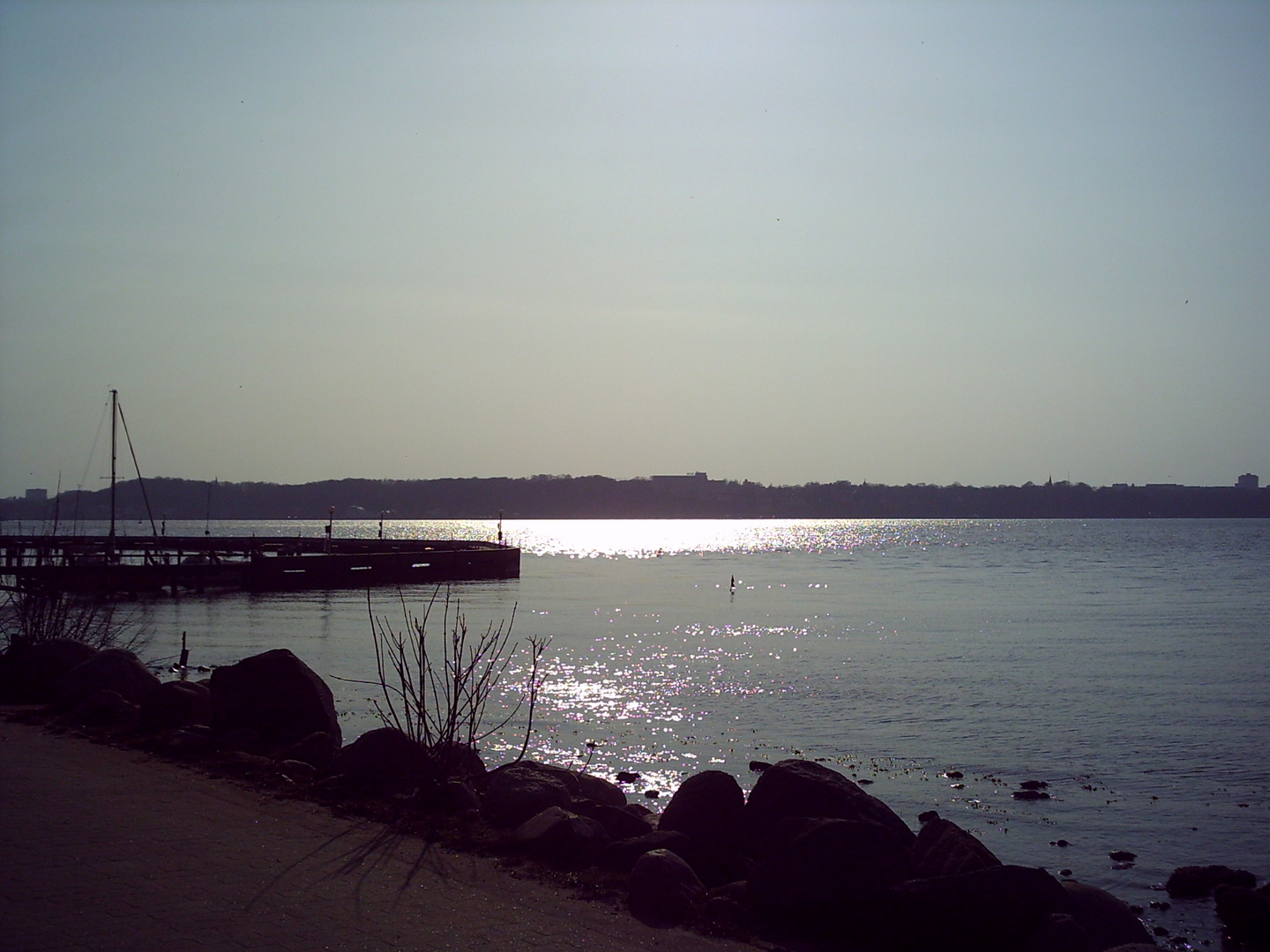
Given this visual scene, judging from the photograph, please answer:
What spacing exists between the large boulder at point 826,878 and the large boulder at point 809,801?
1151 mm

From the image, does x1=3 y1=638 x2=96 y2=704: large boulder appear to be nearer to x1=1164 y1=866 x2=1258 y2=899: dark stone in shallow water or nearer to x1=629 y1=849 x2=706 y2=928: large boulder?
x1=629 y1=849 x2=706 y2=928: large boulder

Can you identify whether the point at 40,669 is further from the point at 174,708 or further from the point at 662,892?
the point at 662,892

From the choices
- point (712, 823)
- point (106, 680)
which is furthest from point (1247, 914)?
point (106, 680)

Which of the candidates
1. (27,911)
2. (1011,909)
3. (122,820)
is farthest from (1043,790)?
(27,911)

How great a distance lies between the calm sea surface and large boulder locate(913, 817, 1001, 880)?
292cm

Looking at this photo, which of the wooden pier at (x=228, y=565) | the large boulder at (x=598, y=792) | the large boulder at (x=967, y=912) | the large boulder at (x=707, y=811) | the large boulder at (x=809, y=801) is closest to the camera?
the large boulder at (x=967, y=912)

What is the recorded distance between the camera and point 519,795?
422 inches

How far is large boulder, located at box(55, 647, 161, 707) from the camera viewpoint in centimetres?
1564

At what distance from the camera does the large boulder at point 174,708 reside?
14.3 meters

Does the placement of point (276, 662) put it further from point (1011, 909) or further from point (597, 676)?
point (597, 676)

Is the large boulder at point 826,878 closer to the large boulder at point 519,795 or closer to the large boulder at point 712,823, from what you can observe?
the large boulder at point 712,823

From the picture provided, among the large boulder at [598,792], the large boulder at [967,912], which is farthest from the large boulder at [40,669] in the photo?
the large boulder at [967,912]

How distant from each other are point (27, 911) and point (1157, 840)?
43.9 feet

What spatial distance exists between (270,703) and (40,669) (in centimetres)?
512
